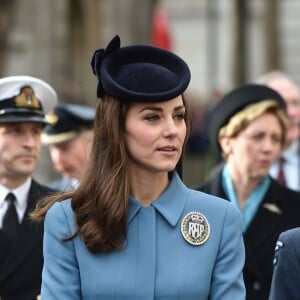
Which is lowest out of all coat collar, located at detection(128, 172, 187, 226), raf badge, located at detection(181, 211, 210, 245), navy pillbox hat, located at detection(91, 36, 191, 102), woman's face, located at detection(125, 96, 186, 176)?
raf badge, located at detection(181, 211, 210, 245)

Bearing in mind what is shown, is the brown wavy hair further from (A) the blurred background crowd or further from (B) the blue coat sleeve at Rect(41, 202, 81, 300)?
(A) the blurred background crowd

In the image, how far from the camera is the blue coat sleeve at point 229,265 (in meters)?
5.27

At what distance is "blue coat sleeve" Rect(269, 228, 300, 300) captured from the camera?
5461 millimetres

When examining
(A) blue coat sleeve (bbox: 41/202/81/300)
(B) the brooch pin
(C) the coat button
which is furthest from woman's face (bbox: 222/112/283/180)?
(A) blue coat sleeve (bbox: 41/202/81/300)

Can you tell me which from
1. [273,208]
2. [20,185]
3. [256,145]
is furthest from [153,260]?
[256,145]

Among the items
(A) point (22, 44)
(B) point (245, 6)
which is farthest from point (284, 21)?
(A) point (22, 44)

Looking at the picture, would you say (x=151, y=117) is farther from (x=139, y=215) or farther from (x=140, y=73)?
(x=139, y=215)

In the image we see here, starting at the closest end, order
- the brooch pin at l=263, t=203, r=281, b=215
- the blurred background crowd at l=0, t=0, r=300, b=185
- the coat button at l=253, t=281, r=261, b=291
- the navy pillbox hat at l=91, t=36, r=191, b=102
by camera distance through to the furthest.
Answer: the navy pillbox hat at l=91, t=36, r=191, b=102, the coat button at l=253, t=281, r=261, b=291, the brooch pin at l=263, t=203, r=281, b=215, the blurred background crowd at l=0, t=0, r=300, b=185

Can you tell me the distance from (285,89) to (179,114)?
595 cm

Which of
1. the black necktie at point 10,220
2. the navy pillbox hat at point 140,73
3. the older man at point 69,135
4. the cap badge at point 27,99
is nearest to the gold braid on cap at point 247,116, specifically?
the cap badge at point 27,99

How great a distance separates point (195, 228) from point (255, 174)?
2.39m

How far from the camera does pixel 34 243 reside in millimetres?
6941

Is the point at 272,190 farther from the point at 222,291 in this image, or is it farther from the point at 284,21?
the point at 284,21

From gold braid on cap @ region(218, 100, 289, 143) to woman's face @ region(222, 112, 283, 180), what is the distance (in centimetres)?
2
